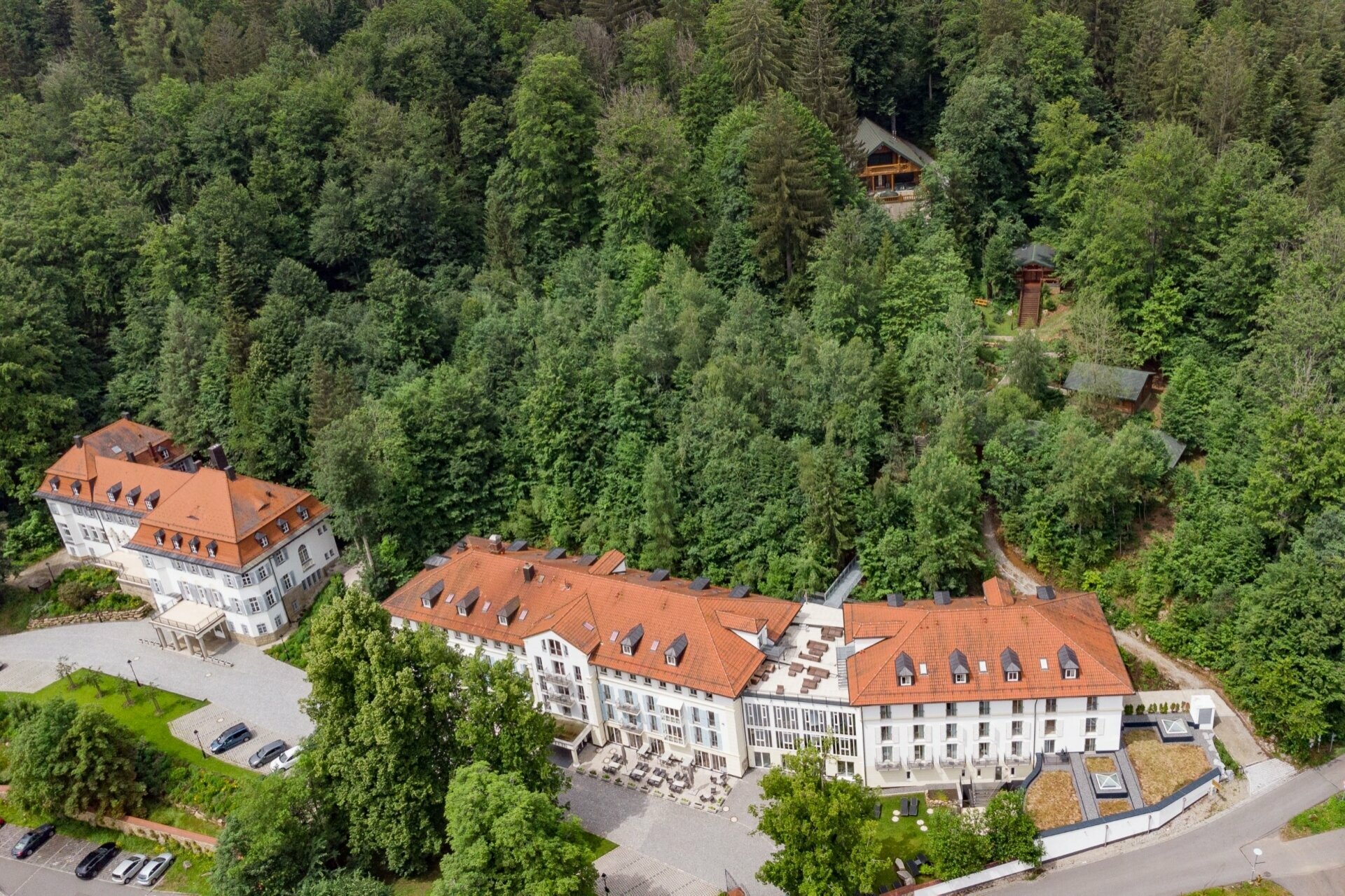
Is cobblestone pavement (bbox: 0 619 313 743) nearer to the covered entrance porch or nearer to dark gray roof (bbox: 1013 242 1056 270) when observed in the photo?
the covered entrance porch

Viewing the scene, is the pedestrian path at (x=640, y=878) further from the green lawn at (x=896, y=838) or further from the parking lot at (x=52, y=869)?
the parking lot at (x=52, y=869)

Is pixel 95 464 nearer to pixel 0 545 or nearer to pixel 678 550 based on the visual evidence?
pixel 0 545

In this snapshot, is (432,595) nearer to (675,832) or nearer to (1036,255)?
(675,832)

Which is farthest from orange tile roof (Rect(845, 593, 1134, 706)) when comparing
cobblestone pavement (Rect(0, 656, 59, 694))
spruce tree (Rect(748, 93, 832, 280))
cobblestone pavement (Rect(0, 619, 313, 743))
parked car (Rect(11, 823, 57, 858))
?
cobblestone pavement (Rect(0, 656, 59, 694))

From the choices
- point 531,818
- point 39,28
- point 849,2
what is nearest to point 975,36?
point 849,2

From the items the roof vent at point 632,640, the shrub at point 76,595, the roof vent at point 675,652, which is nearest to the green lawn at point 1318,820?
the roof vent at point 675,652

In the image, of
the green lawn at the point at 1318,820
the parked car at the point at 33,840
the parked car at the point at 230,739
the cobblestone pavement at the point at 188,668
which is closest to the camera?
the green lawn at the point at 1318,820

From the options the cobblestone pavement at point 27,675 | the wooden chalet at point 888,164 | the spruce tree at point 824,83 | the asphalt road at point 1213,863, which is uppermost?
the spruce tree at point 824,83
